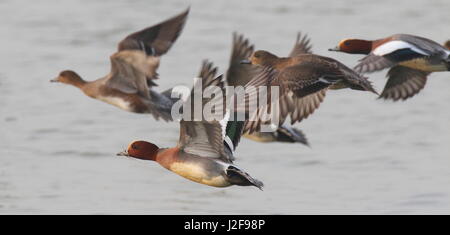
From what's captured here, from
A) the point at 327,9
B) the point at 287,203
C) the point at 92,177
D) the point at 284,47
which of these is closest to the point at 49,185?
the point at 92,177

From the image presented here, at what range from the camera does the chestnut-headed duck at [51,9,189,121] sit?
1126cm

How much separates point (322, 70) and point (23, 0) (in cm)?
1194

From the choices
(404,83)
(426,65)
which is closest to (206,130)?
(426,65)

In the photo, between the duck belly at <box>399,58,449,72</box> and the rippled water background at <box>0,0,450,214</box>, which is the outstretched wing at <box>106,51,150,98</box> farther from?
the duck belly at <box>399,58,449,72</box>

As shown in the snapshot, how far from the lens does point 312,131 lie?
14234 mm

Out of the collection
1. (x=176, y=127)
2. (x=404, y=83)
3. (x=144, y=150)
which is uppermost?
(x=404, y=83)

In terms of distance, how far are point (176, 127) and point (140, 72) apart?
128 inches

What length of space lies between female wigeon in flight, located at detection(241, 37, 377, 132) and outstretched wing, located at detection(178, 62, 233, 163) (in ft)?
3.04

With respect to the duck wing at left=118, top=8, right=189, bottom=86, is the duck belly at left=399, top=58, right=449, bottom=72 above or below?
below

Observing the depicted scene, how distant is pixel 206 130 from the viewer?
880 cm

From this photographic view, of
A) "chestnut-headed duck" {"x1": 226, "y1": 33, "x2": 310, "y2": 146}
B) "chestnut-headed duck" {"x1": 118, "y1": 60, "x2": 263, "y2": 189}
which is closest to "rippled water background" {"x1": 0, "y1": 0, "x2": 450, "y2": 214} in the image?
"chestnut-headed duck" {"x1": 226, "y1": 33, "x2": 310, "y2": 146}

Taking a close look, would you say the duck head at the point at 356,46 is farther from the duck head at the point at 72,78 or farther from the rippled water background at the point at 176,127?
the duck head at the point at 72,78

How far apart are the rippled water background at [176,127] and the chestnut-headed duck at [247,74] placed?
0.99ft

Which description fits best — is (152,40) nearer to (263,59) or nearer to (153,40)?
(153,40)
